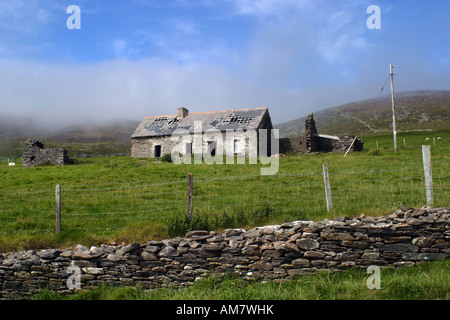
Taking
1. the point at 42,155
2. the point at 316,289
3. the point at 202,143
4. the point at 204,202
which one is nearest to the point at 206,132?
the point at 202,143

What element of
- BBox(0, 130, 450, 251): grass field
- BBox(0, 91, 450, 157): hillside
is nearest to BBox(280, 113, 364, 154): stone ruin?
BBox(0, 130, 450, 251): grass field

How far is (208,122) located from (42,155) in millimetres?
15924

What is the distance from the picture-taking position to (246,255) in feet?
19.6

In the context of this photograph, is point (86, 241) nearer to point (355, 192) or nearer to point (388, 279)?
point (388, 279)

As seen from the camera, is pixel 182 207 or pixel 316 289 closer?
pixel 316 289

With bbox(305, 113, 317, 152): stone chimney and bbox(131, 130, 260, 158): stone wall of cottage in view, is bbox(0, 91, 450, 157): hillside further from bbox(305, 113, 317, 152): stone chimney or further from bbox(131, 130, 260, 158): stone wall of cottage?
bbox(305, 113, 317, 152): stone chimney

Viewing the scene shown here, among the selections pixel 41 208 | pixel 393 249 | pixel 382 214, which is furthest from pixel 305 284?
pixel 41 208

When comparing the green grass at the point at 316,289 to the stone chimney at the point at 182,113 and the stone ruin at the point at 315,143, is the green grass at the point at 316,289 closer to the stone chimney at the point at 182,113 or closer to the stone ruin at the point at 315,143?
the stone ruin at the point at 315,143

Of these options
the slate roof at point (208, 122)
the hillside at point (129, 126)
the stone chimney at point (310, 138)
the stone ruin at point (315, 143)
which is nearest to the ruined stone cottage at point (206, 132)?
the slate roof at point (208, 122)

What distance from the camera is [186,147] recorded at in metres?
31.4

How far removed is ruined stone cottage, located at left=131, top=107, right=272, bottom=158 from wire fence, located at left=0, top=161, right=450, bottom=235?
17.0 metres

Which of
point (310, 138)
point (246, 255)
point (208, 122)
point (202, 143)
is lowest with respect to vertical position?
point (246, 255)

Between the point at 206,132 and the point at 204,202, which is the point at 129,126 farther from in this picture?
the point at 204,202

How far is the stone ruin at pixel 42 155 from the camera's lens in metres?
25.9
